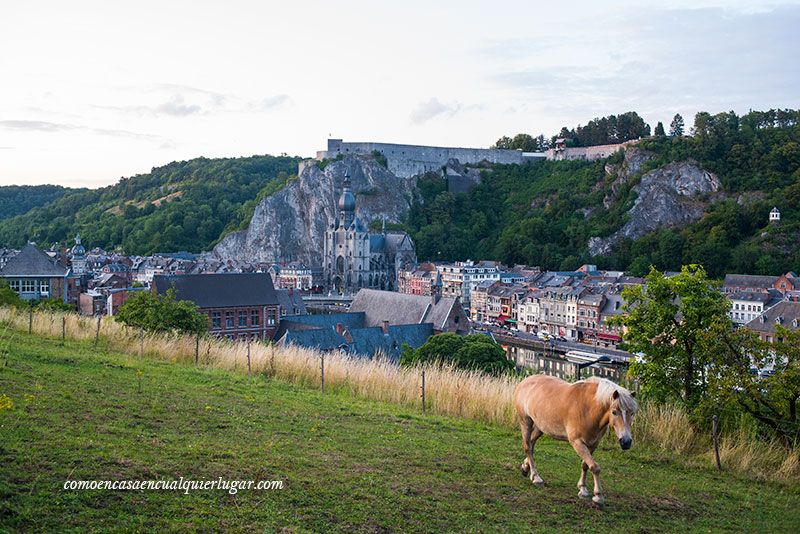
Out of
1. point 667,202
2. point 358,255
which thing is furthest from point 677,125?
point 358,255

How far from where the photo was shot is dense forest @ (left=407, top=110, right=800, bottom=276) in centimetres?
7969

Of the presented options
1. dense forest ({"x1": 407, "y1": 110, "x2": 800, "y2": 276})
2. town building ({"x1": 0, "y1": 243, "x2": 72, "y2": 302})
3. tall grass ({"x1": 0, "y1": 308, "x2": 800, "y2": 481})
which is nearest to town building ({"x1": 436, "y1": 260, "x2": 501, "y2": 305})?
dense forest ({"x1": 407, "y1": 110, "x2": 800, "y2": 276})

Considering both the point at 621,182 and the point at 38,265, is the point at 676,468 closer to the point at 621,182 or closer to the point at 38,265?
the point at 38,265

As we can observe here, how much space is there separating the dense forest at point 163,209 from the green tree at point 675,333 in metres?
102

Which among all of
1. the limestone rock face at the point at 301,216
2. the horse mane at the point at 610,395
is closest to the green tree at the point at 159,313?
the horse mane at the point at 610,395

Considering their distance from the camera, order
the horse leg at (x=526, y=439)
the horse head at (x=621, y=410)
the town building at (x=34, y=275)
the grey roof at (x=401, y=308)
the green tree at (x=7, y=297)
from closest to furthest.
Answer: the horse head at (x=621, y=410) < the horse leg at (x=526, y=439) < the green tree at (x=7, y=297) < the town building at (x=34, y=275) < the grey roof at (x=401, y=308)

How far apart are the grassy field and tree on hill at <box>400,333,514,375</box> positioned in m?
19.8

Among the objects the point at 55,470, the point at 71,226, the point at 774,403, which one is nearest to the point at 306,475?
the point at 55,470

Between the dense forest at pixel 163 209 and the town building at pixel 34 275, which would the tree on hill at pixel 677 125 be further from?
the town building at pixel 34 275

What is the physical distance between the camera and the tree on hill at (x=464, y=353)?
28312 mm

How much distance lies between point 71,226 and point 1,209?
136 ft

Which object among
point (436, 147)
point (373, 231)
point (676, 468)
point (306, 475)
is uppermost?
point (436, 147)

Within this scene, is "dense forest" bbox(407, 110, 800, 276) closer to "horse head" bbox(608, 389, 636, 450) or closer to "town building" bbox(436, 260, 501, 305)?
"town building" bbox(436, 260, 501, 305)

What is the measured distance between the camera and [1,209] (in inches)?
6107
